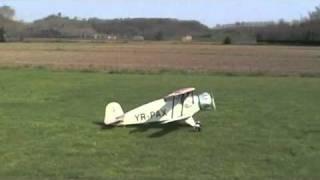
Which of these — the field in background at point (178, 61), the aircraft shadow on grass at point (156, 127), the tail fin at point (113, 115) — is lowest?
the field in background at point (178, 61)

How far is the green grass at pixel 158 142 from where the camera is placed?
10750 millimetres

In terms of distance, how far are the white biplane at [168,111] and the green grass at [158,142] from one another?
0.86 ft

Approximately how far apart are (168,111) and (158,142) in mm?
1756

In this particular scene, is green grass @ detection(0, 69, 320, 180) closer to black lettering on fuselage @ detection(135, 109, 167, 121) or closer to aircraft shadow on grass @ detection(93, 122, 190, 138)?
aircraft shadow on grass @ detection(93, 122, 190, 138)

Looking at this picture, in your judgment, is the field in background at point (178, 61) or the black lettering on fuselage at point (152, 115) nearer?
the black lettering on fuselage at point (152, 115)

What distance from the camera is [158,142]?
1358 centimetres

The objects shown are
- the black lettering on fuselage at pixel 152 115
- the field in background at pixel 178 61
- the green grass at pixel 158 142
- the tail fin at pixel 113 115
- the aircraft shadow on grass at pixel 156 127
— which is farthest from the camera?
the field in background at pixel 178 61

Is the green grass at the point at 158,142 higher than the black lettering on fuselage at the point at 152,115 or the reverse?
the reverse

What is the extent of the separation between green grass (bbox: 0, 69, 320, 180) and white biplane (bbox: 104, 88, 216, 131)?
261 mm

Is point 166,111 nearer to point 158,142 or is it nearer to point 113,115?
point 113,115

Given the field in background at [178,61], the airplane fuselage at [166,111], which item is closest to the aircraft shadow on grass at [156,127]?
the airplane fuselage at [166,111]

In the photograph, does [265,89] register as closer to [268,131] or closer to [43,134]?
[268,131]

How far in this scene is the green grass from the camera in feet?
35.3

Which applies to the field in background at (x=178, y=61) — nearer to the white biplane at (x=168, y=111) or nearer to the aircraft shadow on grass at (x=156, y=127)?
the aircraft shadow on grass at (x=156, y=127)
